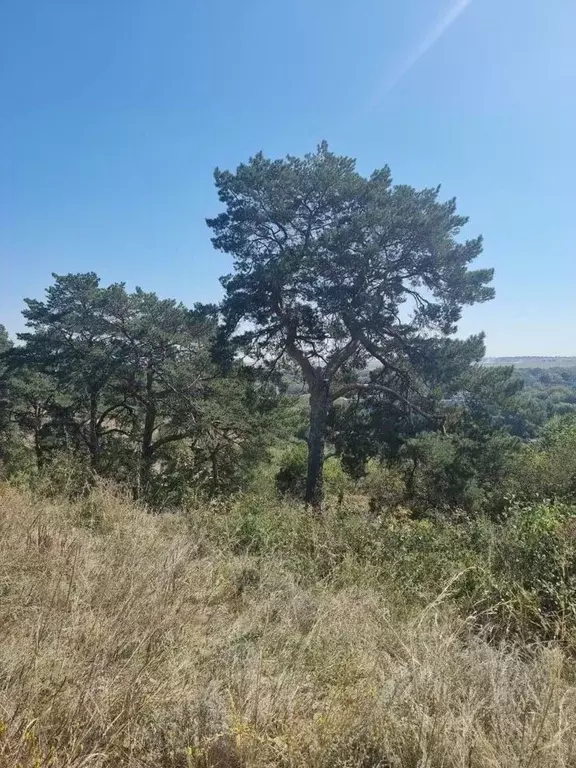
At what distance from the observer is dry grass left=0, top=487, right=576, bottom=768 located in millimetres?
1528

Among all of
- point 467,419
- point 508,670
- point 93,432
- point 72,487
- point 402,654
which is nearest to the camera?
point 508,670

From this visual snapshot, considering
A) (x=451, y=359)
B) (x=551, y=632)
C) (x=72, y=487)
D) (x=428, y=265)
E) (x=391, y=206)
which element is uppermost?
(x=391, y=206)

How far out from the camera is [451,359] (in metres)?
12.2

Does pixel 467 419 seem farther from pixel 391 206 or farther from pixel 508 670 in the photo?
pixel 508 670

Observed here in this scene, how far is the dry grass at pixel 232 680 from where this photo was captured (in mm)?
1528

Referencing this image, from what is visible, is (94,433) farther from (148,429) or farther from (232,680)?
(232,680)

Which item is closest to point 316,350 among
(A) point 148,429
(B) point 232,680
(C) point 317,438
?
(C) point 317,438

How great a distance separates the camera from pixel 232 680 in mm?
1935

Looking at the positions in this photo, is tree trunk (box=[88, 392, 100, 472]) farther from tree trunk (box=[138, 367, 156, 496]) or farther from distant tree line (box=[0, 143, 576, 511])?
tree trunk (box=[138, 367, 156, 496])

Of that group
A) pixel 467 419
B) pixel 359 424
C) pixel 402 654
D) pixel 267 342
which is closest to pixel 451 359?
pixel 467 419

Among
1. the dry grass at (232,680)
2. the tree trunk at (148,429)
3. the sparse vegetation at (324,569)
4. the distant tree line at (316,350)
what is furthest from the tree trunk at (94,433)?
the dry grass at (232,680)

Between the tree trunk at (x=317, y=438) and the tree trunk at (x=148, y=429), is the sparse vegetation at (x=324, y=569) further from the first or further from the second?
the tree trunk at (x=148, y=429)

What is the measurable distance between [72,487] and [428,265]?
10.8 m

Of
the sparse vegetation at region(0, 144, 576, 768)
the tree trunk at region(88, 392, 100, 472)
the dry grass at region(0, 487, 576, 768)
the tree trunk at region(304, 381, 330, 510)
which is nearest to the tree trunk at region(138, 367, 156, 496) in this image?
the tree trunk at region(88, 392, 100, 472)
